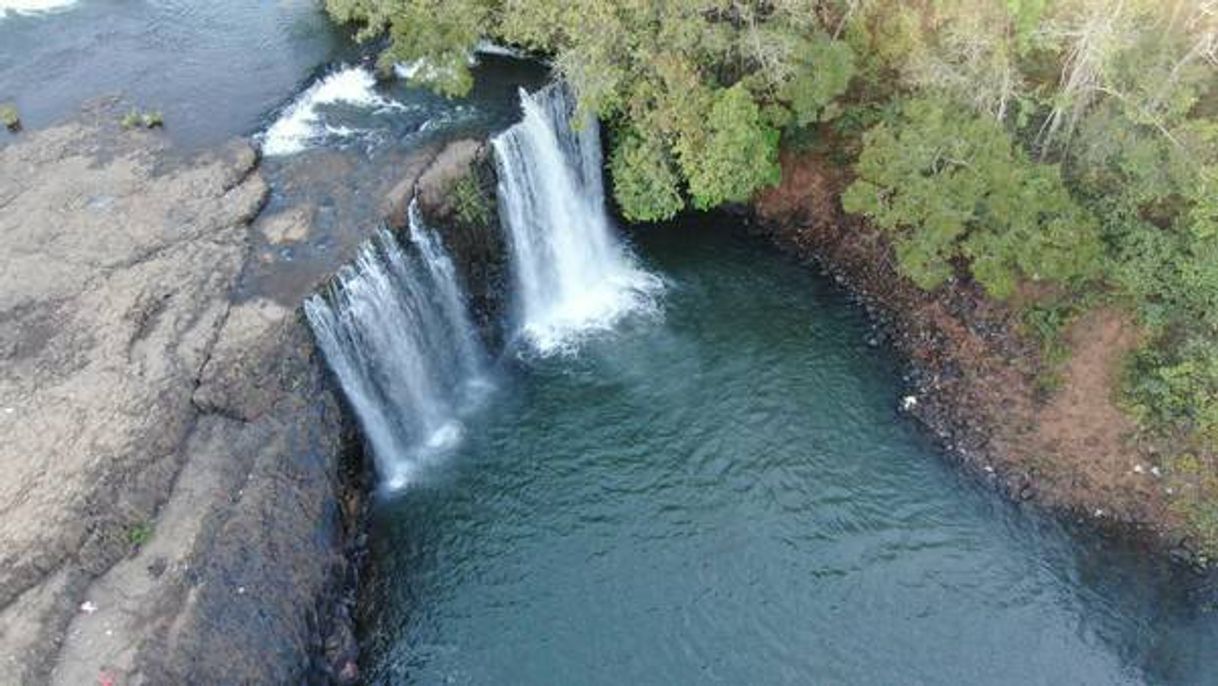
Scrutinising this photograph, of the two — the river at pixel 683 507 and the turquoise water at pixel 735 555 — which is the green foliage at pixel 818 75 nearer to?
the river at pixel 683 507

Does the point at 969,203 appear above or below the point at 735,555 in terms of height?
above

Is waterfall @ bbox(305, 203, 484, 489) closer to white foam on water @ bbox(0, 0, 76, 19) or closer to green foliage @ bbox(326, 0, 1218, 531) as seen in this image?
green foliage @ bbox(326, 0, 1218, 531)

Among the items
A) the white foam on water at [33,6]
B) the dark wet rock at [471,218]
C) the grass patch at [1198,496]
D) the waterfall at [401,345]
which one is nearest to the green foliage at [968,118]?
the grass patch at [1198,496]

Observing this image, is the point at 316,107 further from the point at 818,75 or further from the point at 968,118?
the point at 968,118

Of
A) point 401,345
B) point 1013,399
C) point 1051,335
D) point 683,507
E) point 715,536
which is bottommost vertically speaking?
point 1013,399

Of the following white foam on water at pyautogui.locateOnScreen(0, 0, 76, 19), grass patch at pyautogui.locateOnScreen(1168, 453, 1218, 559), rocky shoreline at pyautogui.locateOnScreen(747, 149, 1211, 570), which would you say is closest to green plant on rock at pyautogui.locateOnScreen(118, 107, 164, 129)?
white foam on water at pyautogui.locateOnScreen(0, 0, 76, 19)

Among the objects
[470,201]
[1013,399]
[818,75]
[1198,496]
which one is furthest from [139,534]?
[1198,496]
